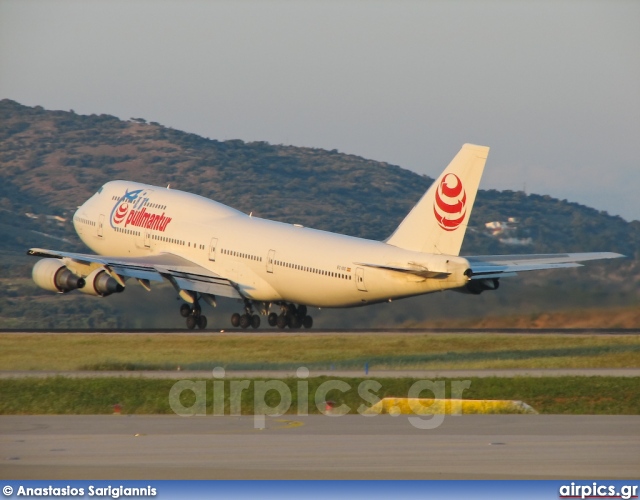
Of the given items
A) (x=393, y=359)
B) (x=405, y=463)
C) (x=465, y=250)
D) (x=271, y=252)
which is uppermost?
(x=465, y=250)

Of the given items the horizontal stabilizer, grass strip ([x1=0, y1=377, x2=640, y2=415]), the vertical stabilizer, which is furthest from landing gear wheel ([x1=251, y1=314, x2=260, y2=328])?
grass strip ([x1=0, y1=377, x2=640, y2=415])

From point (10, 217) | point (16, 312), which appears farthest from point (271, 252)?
point (10, 217)

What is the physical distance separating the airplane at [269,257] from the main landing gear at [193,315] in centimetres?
5

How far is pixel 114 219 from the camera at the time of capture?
61.0 meters

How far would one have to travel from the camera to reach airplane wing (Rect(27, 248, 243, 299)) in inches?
2172

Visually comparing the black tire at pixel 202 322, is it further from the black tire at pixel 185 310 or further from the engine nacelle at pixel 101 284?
the engine nacelle at pixel 101 284

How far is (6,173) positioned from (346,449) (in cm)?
17634

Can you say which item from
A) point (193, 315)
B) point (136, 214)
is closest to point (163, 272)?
point (193, 315)

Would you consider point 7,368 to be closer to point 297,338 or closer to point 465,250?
point 297,338

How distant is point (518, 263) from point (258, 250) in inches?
452

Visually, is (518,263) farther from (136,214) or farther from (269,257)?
(136,214)

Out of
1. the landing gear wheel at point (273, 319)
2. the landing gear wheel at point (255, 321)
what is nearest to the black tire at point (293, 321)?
the landing gear wheel at point (273, 319)

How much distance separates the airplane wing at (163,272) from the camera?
5516cm

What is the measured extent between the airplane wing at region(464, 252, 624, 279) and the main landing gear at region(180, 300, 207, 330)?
41.6 feet
